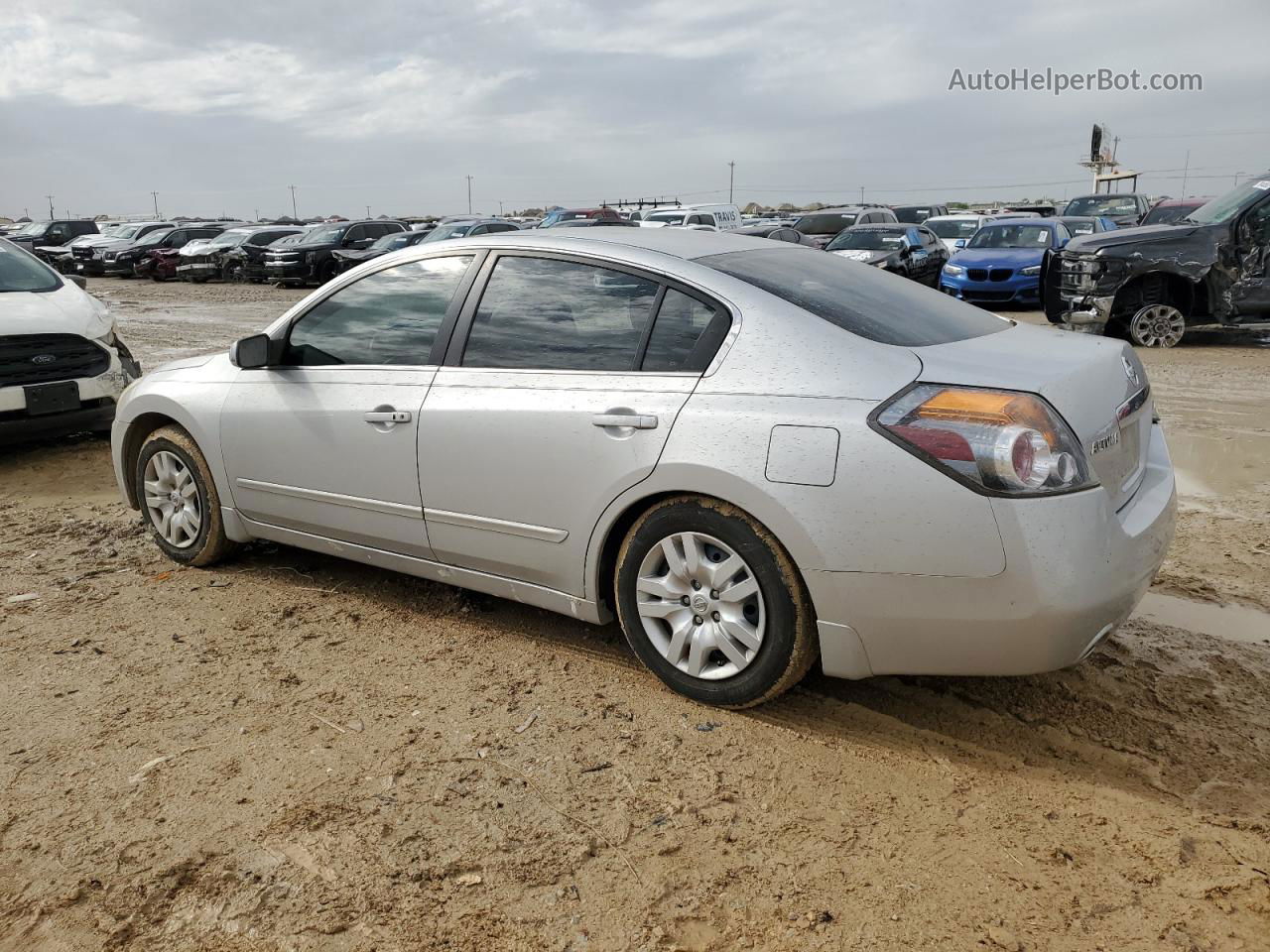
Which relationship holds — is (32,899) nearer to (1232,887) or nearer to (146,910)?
(146,910)

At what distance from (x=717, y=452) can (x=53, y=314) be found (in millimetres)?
6286

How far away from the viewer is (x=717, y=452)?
3.23 metres

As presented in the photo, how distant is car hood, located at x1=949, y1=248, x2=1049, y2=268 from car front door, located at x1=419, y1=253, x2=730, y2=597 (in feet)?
44.3

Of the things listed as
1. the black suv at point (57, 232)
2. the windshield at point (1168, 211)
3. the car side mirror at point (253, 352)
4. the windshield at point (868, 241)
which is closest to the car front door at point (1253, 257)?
the windshield at point (868, 241)

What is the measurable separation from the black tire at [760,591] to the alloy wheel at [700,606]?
21 mm

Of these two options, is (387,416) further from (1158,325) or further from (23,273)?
(1158,325)

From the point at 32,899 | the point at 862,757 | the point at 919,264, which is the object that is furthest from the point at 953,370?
the point at 919,264

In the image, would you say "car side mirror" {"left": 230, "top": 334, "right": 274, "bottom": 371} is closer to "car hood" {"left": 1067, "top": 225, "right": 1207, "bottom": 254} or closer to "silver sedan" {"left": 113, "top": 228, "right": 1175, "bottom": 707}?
"silver sedan" {"left": 113, "top": 228, "right": 1175, "bottom": 707}

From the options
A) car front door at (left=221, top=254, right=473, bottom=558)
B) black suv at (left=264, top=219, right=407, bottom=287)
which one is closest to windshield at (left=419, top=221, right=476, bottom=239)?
black suv at (left=264, top=219, right=407, bottom=287)

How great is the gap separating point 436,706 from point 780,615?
1.24m

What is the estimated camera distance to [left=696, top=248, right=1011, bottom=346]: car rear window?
3.42 m

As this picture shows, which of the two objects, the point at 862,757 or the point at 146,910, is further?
the point at 862,757

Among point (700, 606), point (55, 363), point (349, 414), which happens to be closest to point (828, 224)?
point (55, 363)

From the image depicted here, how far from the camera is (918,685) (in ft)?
12.1
